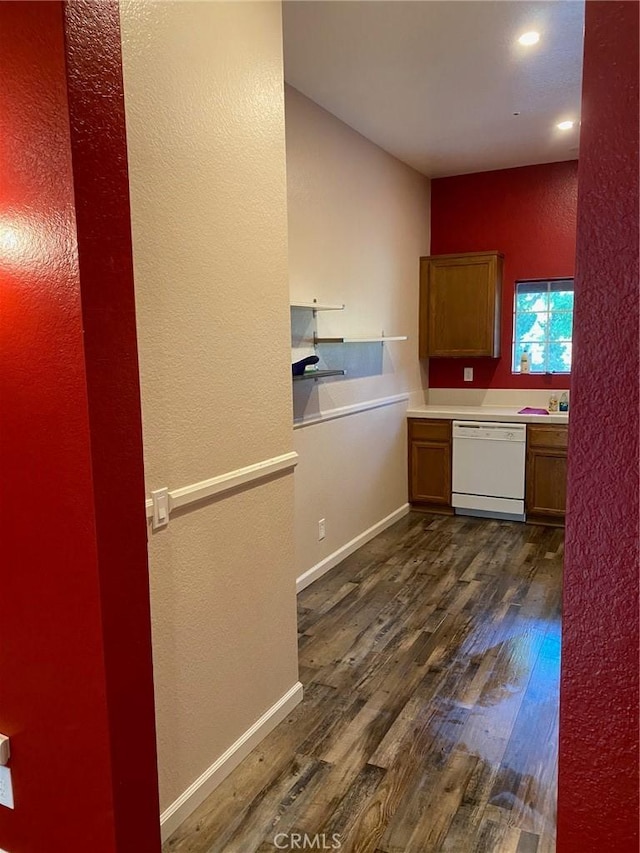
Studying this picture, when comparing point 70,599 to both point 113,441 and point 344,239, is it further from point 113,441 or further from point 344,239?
point 344,239

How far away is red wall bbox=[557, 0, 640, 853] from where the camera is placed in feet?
2.48

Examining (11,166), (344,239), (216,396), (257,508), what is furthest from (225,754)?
(344,239)

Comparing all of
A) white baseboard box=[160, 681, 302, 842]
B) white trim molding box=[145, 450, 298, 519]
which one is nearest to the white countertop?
white trim molding box=[145, 450, 298, 519]

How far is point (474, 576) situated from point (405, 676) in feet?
Answer: 4.27

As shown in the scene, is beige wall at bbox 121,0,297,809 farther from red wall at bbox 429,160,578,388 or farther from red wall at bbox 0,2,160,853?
red wall at bbox 429,160,578,388

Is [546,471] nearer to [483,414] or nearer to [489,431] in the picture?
[489,431]

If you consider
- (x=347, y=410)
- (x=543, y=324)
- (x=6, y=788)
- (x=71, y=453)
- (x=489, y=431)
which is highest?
(x=543, y=324)

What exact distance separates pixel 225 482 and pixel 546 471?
3.43 metres

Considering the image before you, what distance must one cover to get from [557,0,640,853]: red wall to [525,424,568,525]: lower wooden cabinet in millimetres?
4052

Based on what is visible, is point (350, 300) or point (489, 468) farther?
point (489, 468)

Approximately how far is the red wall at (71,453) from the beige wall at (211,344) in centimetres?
24

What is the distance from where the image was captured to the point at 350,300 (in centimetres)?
413

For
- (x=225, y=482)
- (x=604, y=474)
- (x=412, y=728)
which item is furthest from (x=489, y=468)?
(x=604, y=474)

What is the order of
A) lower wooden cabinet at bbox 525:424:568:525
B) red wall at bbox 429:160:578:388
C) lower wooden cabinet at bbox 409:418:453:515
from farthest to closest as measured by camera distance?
lower wooden cabinet at bbox 409:418:453:515 → red wall at bbox 429:160:578:388 → lower wooden cabinet at bbox 525:424:568:525
